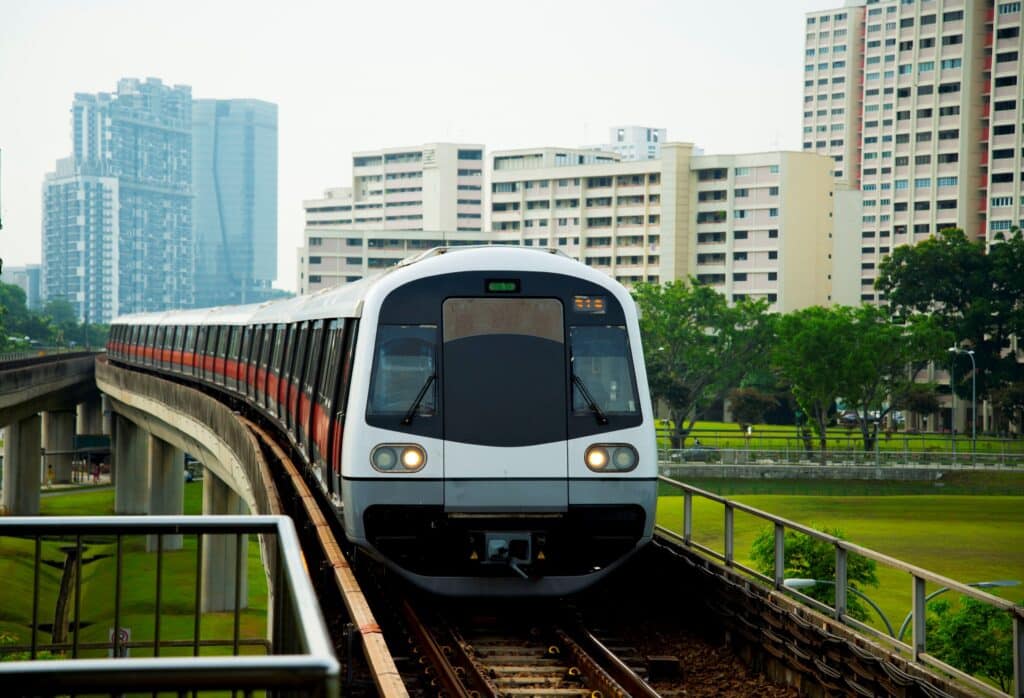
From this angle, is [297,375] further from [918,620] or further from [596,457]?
[918,620]

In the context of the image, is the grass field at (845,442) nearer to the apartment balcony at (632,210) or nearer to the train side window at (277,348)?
the apartment balcony at (632,210)

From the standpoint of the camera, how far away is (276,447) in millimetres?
23828

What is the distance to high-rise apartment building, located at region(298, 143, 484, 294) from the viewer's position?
135 metres

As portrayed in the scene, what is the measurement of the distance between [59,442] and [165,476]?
2263 centimetres

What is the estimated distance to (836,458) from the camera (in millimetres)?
64688

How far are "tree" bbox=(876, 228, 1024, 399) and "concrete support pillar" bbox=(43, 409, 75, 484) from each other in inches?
1960

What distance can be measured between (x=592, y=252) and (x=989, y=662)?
101986 mm

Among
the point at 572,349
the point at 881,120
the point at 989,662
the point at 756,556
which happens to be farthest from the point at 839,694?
the point at 881,120

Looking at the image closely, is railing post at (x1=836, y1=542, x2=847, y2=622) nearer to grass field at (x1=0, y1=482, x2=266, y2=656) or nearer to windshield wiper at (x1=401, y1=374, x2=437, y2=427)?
windshield wiper at (x1=401, y1=374, x2=437, y2=427)

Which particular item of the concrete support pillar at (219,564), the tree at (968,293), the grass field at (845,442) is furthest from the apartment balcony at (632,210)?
the concrete support pillar at (219,564)

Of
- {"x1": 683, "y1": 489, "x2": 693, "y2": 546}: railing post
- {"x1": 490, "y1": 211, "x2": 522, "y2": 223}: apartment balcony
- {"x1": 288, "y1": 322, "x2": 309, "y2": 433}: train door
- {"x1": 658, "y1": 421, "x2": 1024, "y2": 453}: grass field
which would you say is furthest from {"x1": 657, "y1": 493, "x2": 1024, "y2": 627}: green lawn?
{"x1": 490, "y1": 211, "x2": 522, "y2": 223}: apartment balcony

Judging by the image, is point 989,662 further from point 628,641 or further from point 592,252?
point 592,252

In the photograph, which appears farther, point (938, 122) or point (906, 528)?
point (938, 122)

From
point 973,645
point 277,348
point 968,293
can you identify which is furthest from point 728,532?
point 968,293
